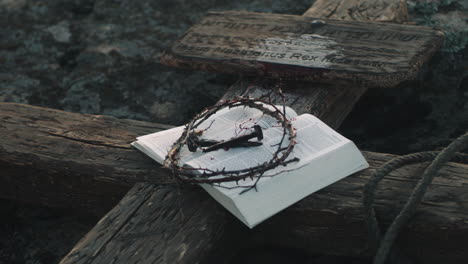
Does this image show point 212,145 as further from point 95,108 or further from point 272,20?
point 95,108

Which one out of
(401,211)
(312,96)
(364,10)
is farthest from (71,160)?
(364,10)

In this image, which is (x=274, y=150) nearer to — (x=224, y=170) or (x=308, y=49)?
(x=224, y=170)

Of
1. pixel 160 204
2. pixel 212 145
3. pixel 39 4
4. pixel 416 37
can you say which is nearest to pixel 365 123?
pixel 416 37

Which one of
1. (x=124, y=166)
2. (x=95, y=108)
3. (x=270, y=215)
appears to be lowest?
(x=95, y=108)

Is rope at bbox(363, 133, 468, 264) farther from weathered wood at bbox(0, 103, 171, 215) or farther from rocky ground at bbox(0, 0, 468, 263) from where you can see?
weathered wood at bbox(0, 103, 171, 215)

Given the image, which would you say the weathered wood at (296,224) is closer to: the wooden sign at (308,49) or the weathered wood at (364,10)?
the wooden sign at (308,49)

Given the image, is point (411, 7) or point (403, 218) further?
point (411, 7)

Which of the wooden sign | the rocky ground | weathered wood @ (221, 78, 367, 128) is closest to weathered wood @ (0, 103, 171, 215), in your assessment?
the rocky ground
